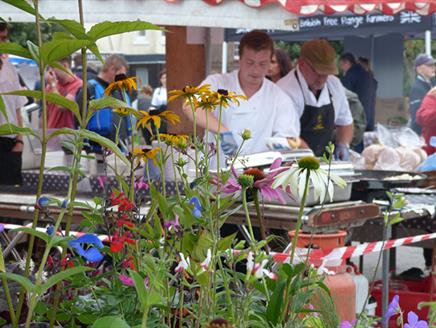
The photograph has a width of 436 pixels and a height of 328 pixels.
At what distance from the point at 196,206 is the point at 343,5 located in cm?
447

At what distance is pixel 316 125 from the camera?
663 cm

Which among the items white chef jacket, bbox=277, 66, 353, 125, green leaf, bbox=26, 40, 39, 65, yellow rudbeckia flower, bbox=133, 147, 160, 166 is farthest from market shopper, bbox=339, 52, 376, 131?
green leaf, bbox=26, 40, 39, 65

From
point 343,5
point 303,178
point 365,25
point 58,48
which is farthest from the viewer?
point 365,25

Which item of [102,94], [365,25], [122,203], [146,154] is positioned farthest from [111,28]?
[365,25]

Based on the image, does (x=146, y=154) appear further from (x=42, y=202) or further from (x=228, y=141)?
(x=228, y=141)

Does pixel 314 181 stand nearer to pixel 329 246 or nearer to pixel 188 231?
pixel 188 231

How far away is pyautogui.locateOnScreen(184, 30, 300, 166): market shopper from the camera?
18.8 feet

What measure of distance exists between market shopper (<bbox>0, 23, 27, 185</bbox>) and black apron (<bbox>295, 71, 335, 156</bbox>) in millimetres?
1793

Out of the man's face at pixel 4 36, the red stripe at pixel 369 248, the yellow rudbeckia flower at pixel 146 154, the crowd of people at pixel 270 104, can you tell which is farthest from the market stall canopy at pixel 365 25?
the yellow rudbeckia flower at pixel 146 154

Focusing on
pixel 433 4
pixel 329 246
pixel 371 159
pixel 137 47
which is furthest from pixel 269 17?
pixel 137 47

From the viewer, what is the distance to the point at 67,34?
6.31 ft

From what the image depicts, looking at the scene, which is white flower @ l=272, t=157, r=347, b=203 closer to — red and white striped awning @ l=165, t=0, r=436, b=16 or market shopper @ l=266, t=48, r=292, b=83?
red and white striped awning @ l=165, t=0, r=436, b=16

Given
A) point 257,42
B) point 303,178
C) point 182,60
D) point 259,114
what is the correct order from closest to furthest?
1. point 303,178
2. point 259,114
3. point 257,42
4. point 182,60

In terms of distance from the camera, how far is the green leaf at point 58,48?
1738 mm
